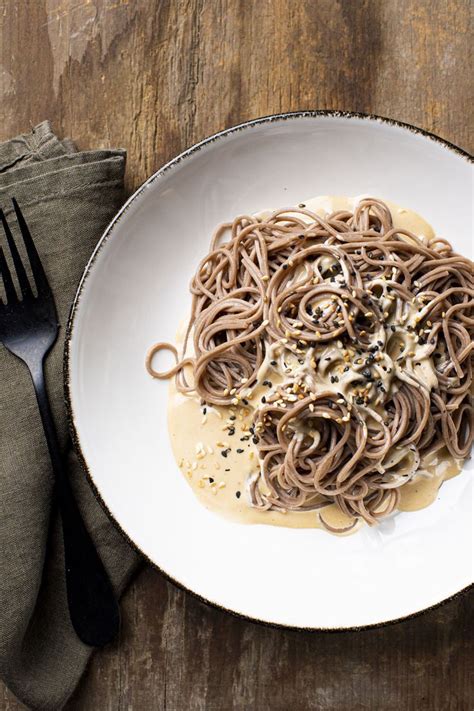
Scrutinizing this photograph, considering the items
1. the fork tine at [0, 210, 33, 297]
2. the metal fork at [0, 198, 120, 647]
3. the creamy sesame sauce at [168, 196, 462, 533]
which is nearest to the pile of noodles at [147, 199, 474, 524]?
the creamy sesame sauce at [168, 196, 462, 533]

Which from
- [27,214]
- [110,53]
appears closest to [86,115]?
[110,53]

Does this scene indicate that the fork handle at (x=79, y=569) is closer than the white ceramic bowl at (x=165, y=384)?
No

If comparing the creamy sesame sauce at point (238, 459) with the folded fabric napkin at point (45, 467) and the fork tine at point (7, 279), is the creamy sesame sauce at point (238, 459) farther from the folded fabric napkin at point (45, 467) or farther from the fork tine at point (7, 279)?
the fork tine at point (7, 279)

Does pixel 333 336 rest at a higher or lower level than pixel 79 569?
higher

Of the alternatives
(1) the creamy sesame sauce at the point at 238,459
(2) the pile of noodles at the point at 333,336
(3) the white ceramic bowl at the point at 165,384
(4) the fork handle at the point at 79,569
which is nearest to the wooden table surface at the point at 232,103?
(4) the fork handle at the point at 79,569

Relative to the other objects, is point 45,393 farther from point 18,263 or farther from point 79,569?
point 79,569

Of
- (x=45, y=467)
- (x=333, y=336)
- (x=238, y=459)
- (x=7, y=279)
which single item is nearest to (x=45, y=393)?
(x=45, y=467)

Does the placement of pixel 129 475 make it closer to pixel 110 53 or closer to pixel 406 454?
pixel 406 454
